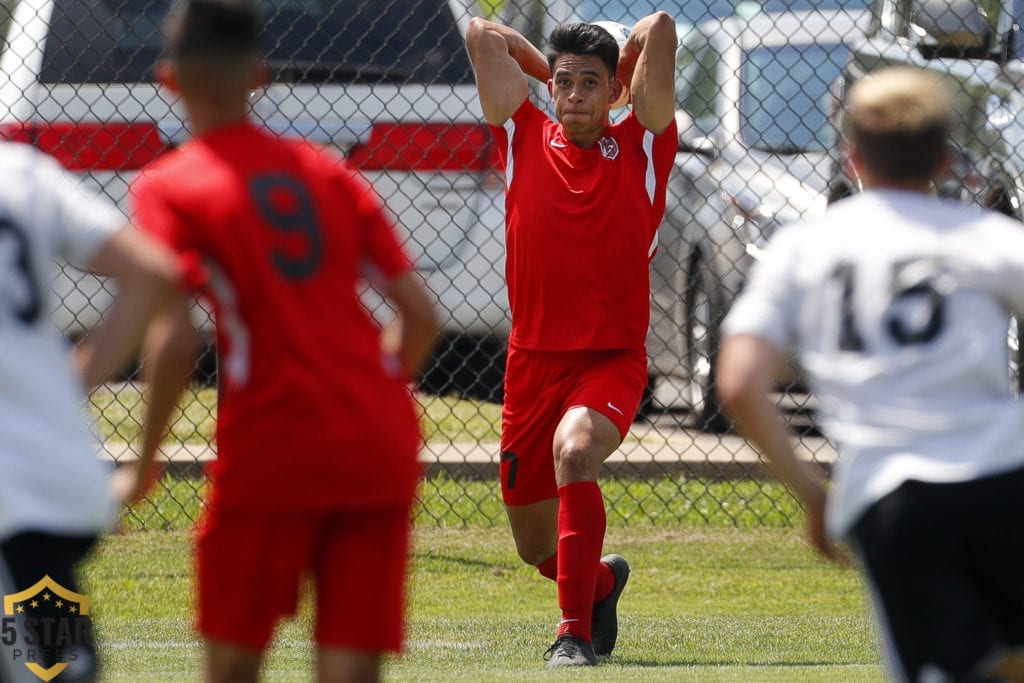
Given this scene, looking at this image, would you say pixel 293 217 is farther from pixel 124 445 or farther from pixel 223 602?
pixel 124 445

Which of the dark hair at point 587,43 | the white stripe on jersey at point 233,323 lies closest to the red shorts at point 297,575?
the white stripe on jersey at point 233,323

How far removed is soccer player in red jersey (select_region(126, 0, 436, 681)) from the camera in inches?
121

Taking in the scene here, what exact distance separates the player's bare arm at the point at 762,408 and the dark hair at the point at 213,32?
1020mm

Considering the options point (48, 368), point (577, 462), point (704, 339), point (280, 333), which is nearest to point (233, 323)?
point (280, 333)

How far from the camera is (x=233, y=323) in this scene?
309 centimetres

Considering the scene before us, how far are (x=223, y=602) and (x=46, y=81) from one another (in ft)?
18.5

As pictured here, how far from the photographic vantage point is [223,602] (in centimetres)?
314

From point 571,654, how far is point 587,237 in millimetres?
1340

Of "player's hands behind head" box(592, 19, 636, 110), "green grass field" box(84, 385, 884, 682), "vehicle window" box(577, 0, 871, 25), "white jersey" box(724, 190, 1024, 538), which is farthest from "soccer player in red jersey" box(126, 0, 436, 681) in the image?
"vehicle window" box(577, 0, 871, 25)

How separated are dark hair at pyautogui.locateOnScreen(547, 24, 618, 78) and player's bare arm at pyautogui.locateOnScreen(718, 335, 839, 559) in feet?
9.36

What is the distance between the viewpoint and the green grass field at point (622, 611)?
543cm

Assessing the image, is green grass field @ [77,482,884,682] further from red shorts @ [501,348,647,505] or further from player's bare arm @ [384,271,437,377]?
player's bare arm @ [384,271,437,377]

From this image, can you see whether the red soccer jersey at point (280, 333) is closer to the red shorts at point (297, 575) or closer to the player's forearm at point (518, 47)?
the red shorts at point (297, 575)

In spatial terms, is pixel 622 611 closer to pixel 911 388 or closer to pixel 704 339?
pixel 704 339
